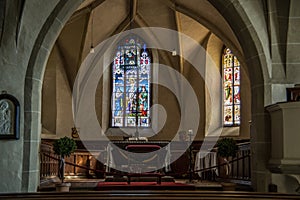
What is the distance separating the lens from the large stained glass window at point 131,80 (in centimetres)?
1680

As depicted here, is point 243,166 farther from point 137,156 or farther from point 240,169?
point 137,156

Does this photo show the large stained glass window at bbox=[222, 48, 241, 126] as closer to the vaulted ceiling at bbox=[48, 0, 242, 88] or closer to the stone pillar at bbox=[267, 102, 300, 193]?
the vaulted ceiling at bbox=[48, 0, 242, 88]

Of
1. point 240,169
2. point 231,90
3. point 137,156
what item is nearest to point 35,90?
point 137,156

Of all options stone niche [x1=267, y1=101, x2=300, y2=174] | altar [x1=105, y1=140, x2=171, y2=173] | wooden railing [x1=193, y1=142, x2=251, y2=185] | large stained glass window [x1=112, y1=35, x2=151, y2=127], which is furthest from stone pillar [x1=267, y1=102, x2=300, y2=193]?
large stained glass window [x1=112, y1=35, x2=151, y2=127]

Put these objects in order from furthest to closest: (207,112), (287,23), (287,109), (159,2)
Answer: (207,112), (159,2), (287,23), (287,109)

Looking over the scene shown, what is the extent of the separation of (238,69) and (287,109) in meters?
7.58

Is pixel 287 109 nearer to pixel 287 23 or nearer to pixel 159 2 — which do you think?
pixel 287 23

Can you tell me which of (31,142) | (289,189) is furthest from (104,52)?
(289,189)

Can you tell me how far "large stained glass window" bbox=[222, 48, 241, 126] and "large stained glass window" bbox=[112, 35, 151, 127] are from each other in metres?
2.98

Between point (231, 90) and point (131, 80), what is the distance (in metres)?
3.90

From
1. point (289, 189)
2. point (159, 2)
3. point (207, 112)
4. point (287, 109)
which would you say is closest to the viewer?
point (287, 109)

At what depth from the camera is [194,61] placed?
16.0 meters

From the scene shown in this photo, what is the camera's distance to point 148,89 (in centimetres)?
1686

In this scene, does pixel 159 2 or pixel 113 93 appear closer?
pixel 159 2
